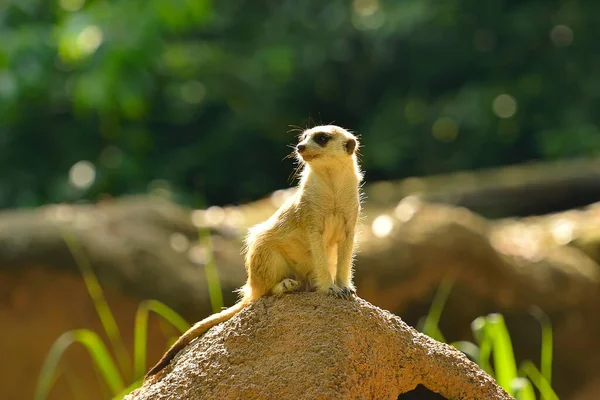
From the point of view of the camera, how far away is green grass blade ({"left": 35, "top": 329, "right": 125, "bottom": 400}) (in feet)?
11.8

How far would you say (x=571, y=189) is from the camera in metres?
8.10

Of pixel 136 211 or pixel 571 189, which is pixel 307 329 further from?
pixel 571 189

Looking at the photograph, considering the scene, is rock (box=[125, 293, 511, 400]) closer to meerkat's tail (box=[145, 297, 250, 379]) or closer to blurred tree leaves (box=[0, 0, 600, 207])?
meerkat's tail (box=[145, 297, 250, 379])

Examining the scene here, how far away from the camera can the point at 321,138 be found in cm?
260

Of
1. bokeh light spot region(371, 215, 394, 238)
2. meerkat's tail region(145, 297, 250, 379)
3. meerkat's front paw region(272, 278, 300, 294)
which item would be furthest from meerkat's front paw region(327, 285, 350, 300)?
bokeh light spot region(371, 215, 394, 238)

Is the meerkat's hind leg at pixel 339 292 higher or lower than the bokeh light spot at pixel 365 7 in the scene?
lower

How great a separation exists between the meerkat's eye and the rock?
43cm

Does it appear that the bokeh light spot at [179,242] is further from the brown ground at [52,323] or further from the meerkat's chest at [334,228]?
the meerkat's chest at [334,228]

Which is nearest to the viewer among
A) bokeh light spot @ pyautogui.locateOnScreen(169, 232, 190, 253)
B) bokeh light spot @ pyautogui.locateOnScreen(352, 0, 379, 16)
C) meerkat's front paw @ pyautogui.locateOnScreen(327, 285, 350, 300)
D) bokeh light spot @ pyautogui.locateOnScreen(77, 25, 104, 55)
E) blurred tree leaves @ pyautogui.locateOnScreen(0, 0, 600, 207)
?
meerkat's front paw @ pyautogui.locateOnScreen(327, 285, 350, 300)

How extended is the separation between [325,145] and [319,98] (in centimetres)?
804

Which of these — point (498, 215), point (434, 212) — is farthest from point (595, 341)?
point (498, 215)

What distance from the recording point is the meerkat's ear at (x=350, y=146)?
2631 millimetres

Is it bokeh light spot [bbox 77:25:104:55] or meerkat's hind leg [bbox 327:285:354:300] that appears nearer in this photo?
meerkat's hind leg [bbox 327:285:354:300]

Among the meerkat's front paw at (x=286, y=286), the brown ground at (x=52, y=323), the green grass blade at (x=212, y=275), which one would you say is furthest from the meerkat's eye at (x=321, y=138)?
the brown ground at (x=52, y=323)
